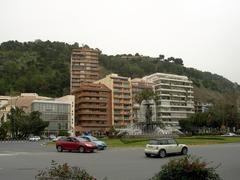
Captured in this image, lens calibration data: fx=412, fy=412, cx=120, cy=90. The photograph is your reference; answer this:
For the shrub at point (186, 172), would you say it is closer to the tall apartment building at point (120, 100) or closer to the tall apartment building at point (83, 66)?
the tall apartment building at point (120, 100)

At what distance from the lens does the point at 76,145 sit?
37.8m

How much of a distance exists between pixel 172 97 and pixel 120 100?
2438cm

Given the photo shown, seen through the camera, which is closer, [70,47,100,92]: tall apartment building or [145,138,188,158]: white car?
[145,138,188,158]: white car

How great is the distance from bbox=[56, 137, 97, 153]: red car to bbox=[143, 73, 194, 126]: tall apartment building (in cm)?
12127

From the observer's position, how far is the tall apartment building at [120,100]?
153125 mm

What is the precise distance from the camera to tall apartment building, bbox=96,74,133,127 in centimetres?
15312

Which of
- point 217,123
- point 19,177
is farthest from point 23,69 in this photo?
point 19,177

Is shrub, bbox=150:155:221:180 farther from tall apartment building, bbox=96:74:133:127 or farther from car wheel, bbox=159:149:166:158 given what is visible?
tall apartment building, bbox=96:74:133:127

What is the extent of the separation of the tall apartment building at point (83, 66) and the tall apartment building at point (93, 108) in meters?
33.1

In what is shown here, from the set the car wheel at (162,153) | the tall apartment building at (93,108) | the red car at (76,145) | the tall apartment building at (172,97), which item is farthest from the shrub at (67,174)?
the tall apartment building at (172,97)

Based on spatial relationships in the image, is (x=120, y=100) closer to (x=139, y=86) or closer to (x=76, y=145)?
(x=139, y=86)

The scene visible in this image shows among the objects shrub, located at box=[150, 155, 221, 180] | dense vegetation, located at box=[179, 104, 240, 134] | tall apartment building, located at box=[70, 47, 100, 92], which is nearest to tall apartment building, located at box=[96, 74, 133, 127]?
tall apartment building, located at box=[70, 47, 100, 92]

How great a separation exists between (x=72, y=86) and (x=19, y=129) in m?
67.6

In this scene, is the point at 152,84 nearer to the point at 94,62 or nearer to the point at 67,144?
the point at 94,62
